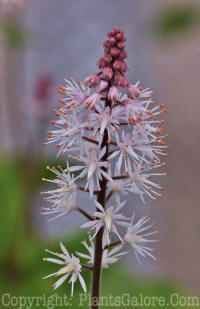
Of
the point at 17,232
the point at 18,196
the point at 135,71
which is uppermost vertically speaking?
the point at 135,71

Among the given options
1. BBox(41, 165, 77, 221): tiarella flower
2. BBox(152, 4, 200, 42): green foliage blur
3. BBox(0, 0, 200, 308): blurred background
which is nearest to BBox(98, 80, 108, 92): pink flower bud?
BBox(41, 165, 77, 221): tiarella flower

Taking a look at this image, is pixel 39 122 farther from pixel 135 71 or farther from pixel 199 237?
pixel 199 237

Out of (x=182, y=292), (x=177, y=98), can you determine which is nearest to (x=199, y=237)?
(x=177, y=98)

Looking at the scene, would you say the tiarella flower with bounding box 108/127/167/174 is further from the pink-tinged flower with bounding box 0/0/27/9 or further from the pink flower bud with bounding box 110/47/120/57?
the pink-tinged flower with bounding box 0/0/27/9

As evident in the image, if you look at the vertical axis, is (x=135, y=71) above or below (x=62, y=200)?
above

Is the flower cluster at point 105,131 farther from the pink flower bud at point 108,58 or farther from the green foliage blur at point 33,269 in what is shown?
the green foliage blur at point 33,269

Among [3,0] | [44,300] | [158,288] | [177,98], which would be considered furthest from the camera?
[177,98]

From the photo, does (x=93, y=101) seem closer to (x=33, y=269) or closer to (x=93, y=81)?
(x=93, y=81)

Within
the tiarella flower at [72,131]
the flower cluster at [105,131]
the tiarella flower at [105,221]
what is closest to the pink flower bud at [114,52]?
the flower cluster at [105,131]
